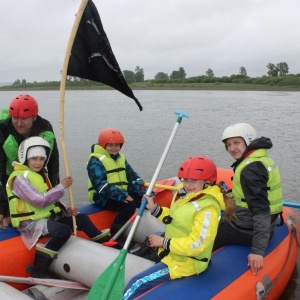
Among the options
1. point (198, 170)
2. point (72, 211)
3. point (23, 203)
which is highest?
point (198, 170)

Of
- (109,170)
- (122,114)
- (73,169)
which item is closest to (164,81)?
(122,114)

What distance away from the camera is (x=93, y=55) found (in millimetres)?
4332

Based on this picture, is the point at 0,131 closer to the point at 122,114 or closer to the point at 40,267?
the point at 40,267

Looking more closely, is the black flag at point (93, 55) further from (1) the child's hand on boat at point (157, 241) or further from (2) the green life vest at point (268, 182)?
(1) the child's hand on boat at point (157, 241)

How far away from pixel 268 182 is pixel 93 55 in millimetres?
2119

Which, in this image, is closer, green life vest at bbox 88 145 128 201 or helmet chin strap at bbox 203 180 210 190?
helmet chin strap at bbox 203 180 210 190

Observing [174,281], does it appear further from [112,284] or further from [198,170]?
[198,170]

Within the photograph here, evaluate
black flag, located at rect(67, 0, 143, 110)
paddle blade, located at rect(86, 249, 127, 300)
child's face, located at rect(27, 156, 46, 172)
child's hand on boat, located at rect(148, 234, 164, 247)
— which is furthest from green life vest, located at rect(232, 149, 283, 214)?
child's face, located at rect(27, 156, 46, 172)

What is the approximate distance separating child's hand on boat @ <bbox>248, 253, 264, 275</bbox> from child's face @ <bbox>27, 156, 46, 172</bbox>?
1.93 m

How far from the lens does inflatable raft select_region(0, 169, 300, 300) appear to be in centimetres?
306

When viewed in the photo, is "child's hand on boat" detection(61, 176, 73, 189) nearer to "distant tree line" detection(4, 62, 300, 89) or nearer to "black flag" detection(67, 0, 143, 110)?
"black flag" detection(67, 0, 143, 110)

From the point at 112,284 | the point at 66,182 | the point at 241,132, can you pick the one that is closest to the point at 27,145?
the point at 66,182

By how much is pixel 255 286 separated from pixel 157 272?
2.86ft

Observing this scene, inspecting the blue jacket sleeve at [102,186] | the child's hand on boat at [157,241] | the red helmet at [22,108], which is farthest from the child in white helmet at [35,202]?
the child's hand on boat at [157,241]
